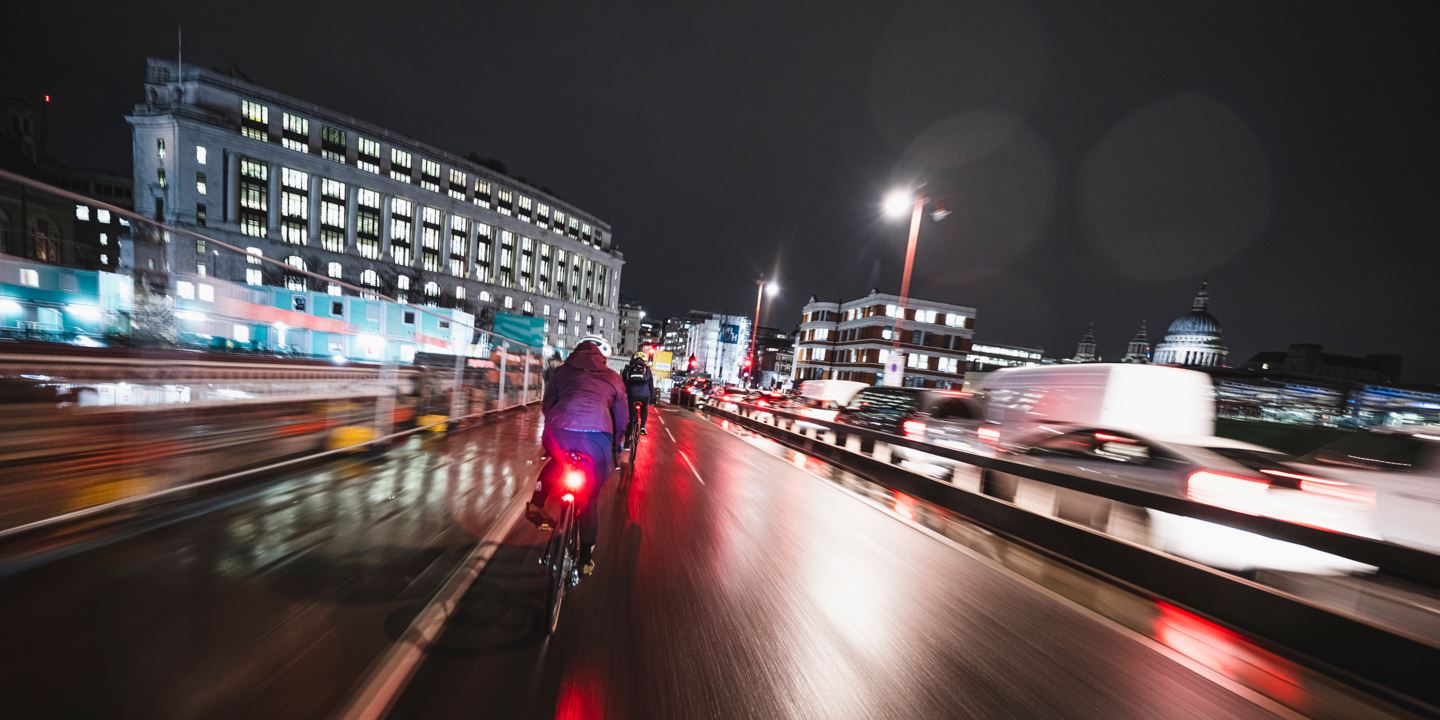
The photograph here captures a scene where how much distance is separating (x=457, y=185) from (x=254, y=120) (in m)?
22.0

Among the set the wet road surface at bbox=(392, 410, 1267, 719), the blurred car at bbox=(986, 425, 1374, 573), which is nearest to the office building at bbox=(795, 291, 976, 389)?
the blurred car at bbox=(986, 425, 1374, 573)

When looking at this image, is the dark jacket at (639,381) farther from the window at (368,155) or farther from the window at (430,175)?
the window at (430,175)

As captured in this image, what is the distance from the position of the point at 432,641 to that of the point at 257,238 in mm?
77626

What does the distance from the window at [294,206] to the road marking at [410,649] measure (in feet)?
252

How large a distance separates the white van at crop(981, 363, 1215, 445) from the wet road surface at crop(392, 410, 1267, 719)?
427 centimetres

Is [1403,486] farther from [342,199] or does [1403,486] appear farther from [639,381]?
[342,199]

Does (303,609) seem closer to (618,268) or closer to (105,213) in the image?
(105,213)

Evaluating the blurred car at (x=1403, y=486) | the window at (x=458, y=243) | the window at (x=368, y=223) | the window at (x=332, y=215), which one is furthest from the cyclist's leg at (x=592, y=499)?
the window at (x=458, y=243)

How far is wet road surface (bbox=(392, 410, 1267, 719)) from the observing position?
2.87 m

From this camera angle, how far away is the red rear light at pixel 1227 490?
18.0ft

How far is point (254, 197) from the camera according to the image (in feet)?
194

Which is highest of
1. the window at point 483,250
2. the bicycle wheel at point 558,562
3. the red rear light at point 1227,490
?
the window at point 483,250

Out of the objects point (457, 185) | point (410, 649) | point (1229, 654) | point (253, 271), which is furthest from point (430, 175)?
point (1229, 654)

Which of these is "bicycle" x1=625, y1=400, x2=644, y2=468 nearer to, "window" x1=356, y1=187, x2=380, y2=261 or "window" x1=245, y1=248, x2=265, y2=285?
"window" x1=245, y1=248, x2=265, y2=285
